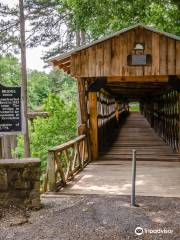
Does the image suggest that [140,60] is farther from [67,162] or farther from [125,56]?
[67,162]

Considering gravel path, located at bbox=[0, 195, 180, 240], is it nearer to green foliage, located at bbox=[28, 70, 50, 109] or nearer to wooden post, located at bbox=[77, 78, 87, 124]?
wooden post, located at bbox=[77, 78, 87, 124]

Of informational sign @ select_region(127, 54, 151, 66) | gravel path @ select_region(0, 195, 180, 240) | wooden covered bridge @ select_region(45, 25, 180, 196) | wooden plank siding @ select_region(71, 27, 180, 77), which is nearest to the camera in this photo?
gravel path @ select_region(0, 195, 180, 240)

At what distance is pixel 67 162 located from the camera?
31.2 feet

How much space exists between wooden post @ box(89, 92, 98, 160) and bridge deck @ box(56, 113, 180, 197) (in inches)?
A: 15.7

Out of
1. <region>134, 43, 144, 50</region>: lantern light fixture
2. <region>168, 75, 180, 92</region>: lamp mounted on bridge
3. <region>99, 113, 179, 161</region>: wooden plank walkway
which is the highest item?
<region>134, 43, 144, 50</region>: lantern light fixture

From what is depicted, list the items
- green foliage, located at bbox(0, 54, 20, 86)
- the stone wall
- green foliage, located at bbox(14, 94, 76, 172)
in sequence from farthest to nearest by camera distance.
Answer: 1. green foliage, located at bbox(0, 54, 20, 86)
2. green foliage, located at bbox(14, 94, 76, 172)
3. the stone wall

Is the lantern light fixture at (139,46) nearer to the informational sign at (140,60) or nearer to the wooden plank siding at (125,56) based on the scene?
the wooden plank siding at (125,56)

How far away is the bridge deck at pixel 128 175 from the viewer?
326 inches

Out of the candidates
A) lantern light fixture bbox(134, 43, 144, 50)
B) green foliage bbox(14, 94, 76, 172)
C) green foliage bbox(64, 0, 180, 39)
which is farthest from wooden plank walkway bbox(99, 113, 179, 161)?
green foliage bbox(14, 94, 76, 172)

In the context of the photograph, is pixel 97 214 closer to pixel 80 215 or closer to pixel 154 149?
pixel 80 215

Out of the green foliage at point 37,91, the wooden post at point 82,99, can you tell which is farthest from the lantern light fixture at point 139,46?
the green foliage at point 37,91

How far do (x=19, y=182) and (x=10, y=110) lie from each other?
1.30 metres

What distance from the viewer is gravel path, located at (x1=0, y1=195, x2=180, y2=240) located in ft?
18.2

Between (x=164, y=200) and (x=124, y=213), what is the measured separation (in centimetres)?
128
